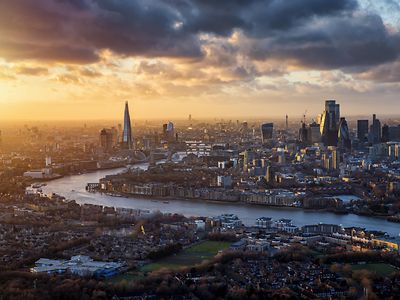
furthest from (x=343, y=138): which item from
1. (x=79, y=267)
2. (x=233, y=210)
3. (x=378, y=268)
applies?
(x=79, y=267)

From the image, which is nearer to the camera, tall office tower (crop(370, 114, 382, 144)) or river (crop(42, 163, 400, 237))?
river (crop(42, 163, 400, 237))

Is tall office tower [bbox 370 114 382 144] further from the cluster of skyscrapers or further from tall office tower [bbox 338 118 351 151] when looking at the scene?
the cluster of skyscrapers

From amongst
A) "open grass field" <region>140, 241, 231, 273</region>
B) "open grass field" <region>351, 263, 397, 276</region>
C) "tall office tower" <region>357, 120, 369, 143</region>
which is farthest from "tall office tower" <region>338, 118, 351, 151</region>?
"open grass field" <region>351, 263, 397, 276</region>

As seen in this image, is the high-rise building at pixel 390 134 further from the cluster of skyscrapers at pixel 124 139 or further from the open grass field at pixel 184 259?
the open grass field at pixel 184 259

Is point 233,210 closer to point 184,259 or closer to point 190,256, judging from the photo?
point 190,256

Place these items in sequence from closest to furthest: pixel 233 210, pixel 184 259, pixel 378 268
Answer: pixel 378 268
pixel 184 259
pixel 233 210

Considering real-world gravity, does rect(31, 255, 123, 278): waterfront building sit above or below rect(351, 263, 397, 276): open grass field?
above

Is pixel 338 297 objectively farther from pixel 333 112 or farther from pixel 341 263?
pixel 333 112
